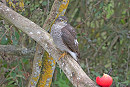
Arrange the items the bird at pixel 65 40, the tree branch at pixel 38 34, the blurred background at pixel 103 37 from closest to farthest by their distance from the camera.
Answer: the tree branch at pixel 38 34
the bird at pixel 65 40
the blurred background at pixel 103 37

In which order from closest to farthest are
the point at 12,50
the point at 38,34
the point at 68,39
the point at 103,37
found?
the point at 38,34
the point at 68,39
the point at 12,50
the point at 103,37

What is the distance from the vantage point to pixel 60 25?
2838 millimetres

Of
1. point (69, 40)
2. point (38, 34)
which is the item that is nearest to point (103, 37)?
point (69, 40)

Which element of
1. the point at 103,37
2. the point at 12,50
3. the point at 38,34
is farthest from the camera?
the point at 103,37

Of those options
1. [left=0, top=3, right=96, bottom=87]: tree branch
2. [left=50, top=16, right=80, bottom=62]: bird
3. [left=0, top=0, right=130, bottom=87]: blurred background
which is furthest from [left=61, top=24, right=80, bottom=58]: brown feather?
[left=0, top=0, right=130, bottom=87]: blurred background

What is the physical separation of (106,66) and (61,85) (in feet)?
4.63

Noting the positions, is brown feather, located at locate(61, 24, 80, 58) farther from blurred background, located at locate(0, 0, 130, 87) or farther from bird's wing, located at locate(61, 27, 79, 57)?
blurred background, located at locate(0, 0, 130, 87)

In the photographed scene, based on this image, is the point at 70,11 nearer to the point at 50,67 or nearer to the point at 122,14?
the point at 122,14

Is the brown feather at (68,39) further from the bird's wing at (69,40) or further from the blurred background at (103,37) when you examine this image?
the blurred background at (103,37)

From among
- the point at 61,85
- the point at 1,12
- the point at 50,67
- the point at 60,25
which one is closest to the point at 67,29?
the point at 60,25

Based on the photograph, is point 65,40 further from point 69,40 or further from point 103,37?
point 103,37

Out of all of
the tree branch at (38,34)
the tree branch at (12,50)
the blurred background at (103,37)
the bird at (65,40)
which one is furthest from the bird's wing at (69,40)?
the blurred background at (103,37)

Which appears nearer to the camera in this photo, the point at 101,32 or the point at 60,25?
the point at 60,25

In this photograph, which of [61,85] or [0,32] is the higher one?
[0,32]
